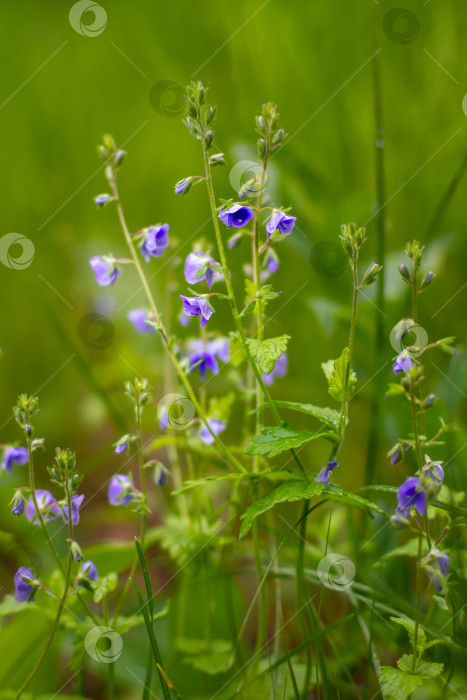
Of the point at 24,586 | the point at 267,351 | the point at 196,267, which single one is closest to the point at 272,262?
the point at 196,267

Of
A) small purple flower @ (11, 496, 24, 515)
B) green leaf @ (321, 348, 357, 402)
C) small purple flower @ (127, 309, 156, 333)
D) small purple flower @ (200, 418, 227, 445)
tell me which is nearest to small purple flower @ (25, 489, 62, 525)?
small purple flower @ (11, 496, 24, 515)

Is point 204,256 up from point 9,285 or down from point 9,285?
up

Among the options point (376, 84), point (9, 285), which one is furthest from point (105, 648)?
point (9, 285)

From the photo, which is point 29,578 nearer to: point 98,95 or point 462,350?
point 462,350

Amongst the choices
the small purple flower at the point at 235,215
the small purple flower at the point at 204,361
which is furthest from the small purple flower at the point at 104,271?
the small purple flower at the point at 235,215

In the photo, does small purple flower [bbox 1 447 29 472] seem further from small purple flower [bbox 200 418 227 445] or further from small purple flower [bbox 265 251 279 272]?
small purple flower [bbox 265 251 279 272]

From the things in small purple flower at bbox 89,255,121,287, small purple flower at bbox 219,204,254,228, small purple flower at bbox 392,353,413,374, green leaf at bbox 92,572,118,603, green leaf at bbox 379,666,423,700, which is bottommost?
green leaf at bbox 92,572,118,603
